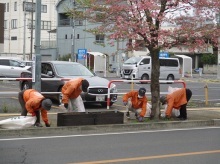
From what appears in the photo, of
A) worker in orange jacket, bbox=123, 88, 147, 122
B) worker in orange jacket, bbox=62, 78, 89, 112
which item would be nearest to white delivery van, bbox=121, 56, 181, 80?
worker in orange jacket, bbox=123, 88, 147, 122

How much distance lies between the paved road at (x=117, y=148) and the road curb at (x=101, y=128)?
0.41 metres

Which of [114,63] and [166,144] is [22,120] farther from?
[114,63]

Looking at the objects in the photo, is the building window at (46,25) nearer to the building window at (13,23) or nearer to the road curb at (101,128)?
the building window at (13,23)

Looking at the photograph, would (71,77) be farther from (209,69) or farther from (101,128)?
(209,69)

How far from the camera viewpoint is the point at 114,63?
203ft

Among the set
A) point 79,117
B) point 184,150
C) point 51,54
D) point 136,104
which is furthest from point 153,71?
point 51,54

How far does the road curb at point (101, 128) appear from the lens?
990cm

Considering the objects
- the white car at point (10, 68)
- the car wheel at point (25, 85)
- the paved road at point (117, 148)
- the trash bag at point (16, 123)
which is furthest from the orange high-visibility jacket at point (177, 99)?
the white car at point (10, 68)

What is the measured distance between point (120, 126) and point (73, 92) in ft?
5.28

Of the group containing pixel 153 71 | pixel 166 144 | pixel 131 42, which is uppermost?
pixel 131 42

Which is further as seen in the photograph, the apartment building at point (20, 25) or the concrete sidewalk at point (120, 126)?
the apartment building at point (20, 25)

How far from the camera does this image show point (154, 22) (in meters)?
11.7

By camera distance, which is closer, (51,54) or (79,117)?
(79,117)

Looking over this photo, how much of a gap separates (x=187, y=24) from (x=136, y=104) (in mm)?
2753
